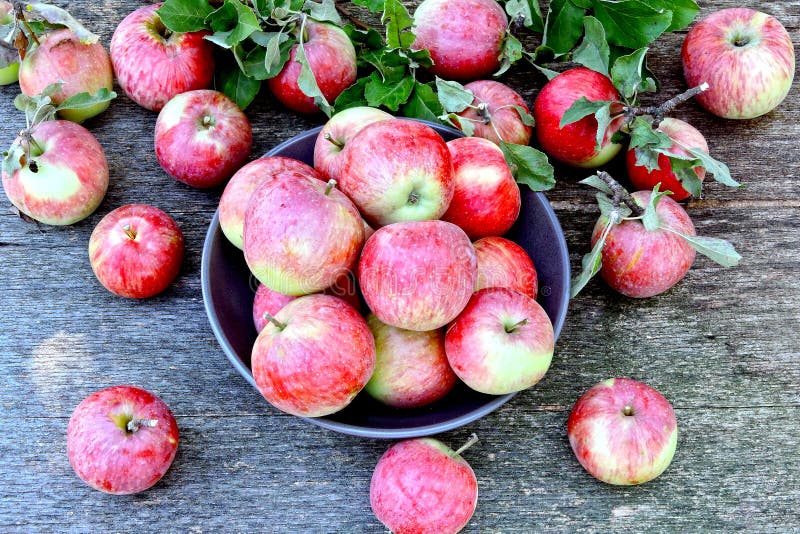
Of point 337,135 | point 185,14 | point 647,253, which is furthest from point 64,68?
point 647,253

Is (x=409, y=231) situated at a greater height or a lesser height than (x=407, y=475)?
greater

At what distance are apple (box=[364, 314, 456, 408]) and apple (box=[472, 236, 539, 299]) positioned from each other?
0.51 feet

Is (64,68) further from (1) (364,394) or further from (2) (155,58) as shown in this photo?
(1) (364,394)

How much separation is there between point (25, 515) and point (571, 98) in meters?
1.54

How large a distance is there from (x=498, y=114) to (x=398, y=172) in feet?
1.56

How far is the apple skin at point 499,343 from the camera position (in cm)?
129

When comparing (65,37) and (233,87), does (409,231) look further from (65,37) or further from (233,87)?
(65,37)

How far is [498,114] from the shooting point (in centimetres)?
168

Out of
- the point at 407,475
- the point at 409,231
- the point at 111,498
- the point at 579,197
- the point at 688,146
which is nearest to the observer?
the point at 409,231

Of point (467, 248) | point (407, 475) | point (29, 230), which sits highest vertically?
point (467, 248)

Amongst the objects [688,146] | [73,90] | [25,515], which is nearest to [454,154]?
[688,146]

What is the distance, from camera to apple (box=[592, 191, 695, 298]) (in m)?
1.57

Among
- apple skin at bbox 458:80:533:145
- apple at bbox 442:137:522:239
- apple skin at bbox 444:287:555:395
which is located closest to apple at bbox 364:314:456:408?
apple skin at bbox 444:287:555:395

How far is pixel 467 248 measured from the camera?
1304 millimetres
